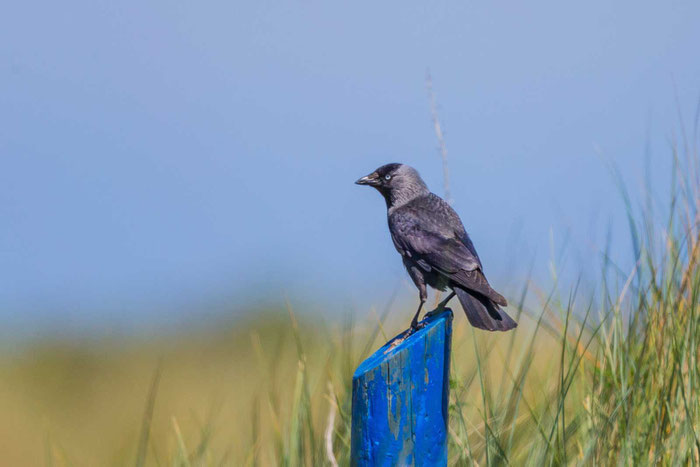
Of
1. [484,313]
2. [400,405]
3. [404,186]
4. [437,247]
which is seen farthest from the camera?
[404,186]

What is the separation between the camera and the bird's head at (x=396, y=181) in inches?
194

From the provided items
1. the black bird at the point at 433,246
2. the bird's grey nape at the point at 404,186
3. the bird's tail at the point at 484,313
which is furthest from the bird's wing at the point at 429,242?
the bird's grey nape at the point at 404,186

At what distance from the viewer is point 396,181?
16.2 ft

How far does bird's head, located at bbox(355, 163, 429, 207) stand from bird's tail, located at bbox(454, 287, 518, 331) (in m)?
1.37

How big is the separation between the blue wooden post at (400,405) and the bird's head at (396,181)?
6.94 feet

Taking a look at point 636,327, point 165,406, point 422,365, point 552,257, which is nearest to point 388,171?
point 552,257

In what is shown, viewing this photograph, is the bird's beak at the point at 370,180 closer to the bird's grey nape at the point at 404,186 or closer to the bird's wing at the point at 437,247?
the bird's grey nape at the point at 404,186

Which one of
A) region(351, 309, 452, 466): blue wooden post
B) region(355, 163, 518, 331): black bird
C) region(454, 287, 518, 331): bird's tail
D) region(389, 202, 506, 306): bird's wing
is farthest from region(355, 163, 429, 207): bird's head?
region(351, 309, 452, 466): blue wooden post

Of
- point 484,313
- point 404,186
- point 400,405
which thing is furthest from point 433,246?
point 400,405

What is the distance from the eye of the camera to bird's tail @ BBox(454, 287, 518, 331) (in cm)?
345

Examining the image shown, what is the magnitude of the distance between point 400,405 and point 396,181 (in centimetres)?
230

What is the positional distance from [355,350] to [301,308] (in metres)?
3.38

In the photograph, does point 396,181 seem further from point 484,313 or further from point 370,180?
point 484,313

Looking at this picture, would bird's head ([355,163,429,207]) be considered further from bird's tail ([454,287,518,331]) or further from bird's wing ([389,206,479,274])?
bird's tail ([454,287,518,331])
